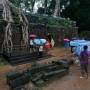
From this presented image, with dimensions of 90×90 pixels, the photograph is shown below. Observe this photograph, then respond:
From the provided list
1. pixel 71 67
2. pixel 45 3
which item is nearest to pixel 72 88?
pixel 71 67

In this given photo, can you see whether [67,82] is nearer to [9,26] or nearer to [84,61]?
[84,61]

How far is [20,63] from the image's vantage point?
543 inches

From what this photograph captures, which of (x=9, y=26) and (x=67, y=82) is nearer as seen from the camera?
(x=67, y=82)

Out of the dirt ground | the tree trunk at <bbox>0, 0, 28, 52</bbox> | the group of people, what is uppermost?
the tree trunk at <bbox>0, 0, 28, 52</bbox>

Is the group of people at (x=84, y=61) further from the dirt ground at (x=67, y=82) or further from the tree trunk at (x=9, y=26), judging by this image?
the tree trunk at (x=9, y=26)

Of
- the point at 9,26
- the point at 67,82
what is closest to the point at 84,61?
the point at 67,82

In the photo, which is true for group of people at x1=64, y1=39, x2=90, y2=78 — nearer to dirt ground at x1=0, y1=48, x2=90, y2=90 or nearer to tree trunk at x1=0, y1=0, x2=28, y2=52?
dirt ground at x1=0, y1=48, x2=90, y2=90

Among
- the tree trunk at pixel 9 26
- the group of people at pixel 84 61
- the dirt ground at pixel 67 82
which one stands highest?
the tree trunk at pixel 9 26

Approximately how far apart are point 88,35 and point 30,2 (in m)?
11.9

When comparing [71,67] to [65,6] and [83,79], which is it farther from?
[65,6]

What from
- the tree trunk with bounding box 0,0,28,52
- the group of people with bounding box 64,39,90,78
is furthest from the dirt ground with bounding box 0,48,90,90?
the tree trunk with bounding box 0,0,28,52

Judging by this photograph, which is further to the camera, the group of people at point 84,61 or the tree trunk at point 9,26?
the tree trunk at point 9,26

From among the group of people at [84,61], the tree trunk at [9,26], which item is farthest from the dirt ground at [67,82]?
the tree trunk at [9,26]

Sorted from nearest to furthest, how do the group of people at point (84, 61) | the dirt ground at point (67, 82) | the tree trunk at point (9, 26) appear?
the dirt ground at point (67, 82) → the group of people at point (84, 61) → the tree trunk at point (9, 26)
